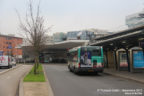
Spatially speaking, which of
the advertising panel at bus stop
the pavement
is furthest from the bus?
the pavement

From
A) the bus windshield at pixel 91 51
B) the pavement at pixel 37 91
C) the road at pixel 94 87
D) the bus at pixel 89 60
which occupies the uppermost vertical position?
the bus windshield at pixel 91 51

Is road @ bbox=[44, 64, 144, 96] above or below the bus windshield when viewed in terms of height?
below

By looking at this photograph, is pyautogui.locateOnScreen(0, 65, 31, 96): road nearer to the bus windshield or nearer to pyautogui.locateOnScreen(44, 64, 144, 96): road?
pyautogui.locateOnScreen(44, 64, 144, 96): road

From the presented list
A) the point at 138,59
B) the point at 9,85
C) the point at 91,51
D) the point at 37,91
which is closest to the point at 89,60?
the point at 91,51

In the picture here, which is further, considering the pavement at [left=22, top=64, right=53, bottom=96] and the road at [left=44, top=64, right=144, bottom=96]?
the road at [left=44, top=64, right=144, bottom=96]

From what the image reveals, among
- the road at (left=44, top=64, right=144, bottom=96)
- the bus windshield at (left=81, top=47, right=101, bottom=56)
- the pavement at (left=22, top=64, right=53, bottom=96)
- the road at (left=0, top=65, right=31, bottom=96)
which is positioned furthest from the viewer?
the bus windshield at (left=81, top=47, right=101, bottom=56)

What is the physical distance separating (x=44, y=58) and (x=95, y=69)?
69.8 m

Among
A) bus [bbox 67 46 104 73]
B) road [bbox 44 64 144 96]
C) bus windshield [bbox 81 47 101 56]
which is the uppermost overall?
bus windshield [bbox 81 47 101 56]

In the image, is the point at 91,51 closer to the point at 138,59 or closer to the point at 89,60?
the point at 89,60

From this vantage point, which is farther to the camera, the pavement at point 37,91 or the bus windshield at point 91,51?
the bus windshield at point 91,51

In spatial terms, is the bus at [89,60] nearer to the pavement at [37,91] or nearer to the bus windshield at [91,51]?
the bus windshield at [91,51]

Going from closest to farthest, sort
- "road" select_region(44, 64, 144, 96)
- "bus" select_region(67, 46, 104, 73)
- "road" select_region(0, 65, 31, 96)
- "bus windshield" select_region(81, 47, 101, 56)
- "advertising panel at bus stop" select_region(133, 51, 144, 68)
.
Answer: "road" select_region(44, 64, 144, 96) → "road" select_region(0, 65, 31, 96) → "bus" select_region(67, 46, 104, 73) → "bus windshield" select_region(81, 47, 101, 56) → "advertising panel at bus stop" select_region(133, 51, 144, 68)

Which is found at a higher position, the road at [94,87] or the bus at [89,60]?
the bus at [89,60]

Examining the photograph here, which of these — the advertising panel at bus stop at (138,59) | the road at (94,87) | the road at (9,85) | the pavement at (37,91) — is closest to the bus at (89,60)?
the advertising panel at bus stop at (138,59)
